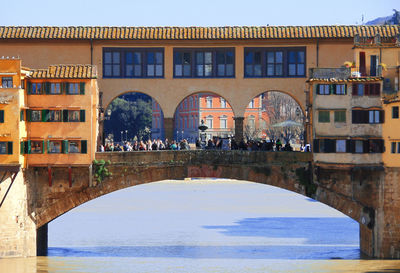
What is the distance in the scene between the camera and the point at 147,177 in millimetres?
66500

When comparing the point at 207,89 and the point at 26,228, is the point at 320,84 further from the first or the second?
the point at 26,228

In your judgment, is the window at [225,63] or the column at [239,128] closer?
the window at [225,63]

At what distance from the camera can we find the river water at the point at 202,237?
65562 mm

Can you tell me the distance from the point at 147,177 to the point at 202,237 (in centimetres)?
1363

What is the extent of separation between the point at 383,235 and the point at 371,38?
11.2 metres

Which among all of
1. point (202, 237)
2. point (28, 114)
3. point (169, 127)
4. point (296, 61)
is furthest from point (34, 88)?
point (202, 237)

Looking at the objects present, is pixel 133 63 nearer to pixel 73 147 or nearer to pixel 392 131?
pixel 73 147

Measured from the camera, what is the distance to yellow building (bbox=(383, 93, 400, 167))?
212 ft

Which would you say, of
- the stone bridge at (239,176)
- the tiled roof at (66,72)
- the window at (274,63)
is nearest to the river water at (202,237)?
the stone bridge at (239,176)

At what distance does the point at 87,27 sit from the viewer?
7106 centimetres

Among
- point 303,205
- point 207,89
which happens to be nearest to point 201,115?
point 303,205

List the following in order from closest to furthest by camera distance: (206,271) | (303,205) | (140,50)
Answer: (206,271) < (140,50) < (303,205)

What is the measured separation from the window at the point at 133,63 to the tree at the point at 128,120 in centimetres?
7211

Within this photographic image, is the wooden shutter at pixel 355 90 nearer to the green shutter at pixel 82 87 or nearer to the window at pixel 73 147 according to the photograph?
the green shutter at pixel 82 87
